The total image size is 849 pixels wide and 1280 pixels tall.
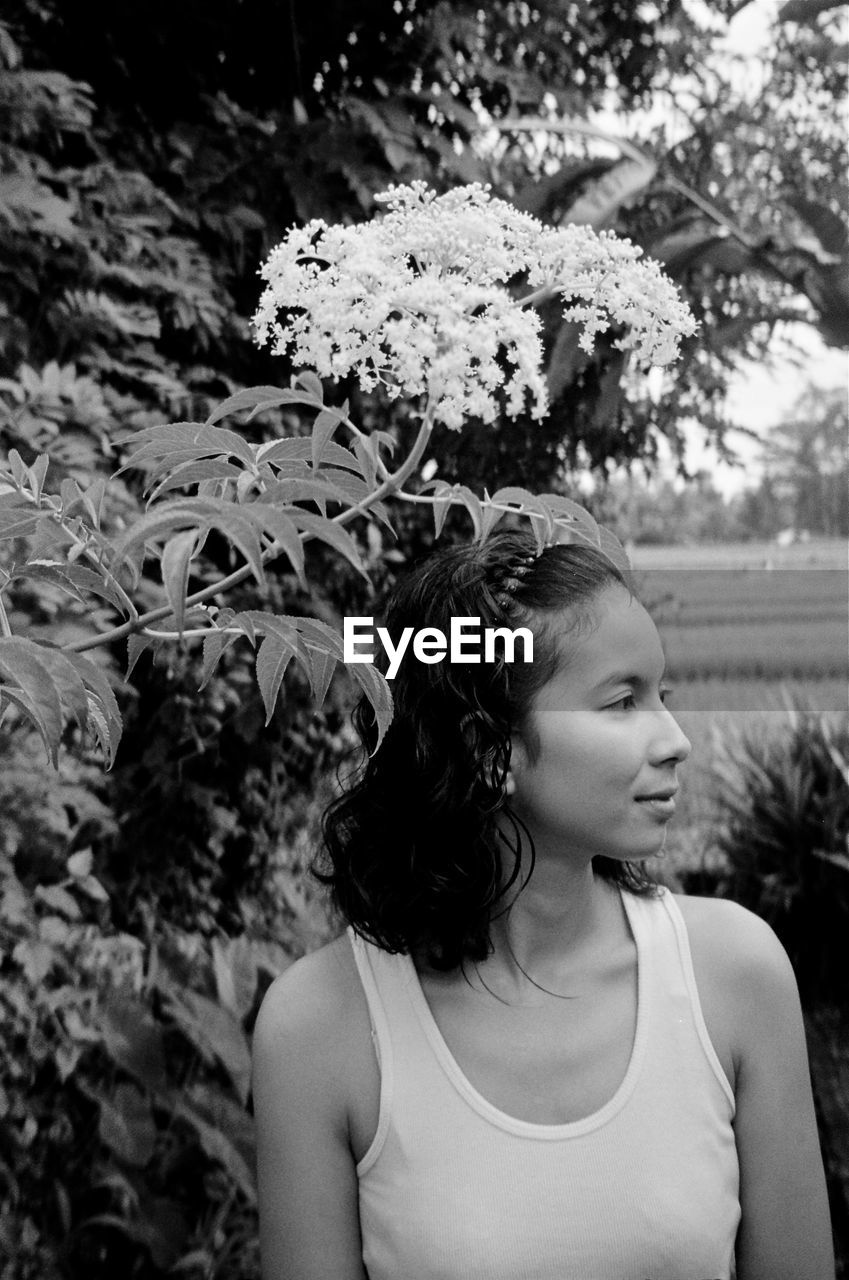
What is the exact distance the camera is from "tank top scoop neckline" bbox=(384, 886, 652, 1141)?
2.94 ft

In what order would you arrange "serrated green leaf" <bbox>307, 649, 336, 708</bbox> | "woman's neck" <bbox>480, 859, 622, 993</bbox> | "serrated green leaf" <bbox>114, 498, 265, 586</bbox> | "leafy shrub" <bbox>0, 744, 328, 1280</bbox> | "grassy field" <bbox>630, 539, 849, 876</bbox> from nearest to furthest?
"serrated green leaf" <bbox>114, 498, 265, 586</bbox> → "serrated green leaf" <bbox>307, 649, 336, 708</bbox> → "woman's neck" <bbox>480, 859, 622, 993</bbox> → "leafy shrub" <bbox>0, 744, 328, 1280</bbox> → "grassy field" <bbox>630, 539, 849, 876</bbox>

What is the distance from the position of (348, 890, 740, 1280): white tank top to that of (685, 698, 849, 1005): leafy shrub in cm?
148

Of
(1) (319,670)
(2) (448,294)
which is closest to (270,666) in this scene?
(1) (319,670)

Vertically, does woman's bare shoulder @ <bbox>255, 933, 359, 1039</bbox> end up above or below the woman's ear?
below

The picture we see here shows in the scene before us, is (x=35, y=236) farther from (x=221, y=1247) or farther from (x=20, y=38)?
(x=221, y=1247)

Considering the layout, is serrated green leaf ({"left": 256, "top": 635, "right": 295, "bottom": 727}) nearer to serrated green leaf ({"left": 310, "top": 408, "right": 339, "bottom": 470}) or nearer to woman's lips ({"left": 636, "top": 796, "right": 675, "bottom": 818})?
serrated green leaf ({"left": 310, "top": 408, "right": 339, "bottom": 470})

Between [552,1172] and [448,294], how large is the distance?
64cm

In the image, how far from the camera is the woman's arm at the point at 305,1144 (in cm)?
92

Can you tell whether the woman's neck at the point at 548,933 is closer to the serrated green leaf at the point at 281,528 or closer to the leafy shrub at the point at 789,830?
the serrated green leaf at the point at 281,528

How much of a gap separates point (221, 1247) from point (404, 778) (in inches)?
39.0

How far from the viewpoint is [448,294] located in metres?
0.60

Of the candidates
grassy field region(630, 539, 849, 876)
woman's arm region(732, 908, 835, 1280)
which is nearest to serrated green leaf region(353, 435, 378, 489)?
woman's arm region(732, 908, 835, 1280)

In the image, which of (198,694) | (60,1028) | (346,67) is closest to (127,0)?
(346,67)

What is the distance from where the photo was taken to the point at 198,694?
1.82 m
